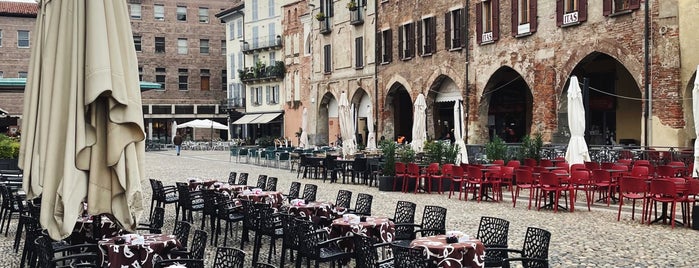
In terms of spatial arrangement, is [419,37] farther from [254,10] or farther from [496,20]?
[254,10]

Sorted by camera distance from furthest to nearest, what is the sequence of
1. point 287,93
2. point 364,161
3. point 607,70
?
point 287,93 < point 607,70 < point 364,161

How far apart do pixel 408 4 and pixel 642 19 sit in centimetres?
1347

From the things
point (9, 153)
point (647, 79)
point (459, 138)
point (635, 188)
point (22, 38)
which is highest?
point (22, 38)

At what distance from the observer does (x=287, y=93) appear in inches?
1852

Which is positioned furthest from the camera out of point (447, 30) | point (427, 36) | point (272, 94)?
point (272, 94)

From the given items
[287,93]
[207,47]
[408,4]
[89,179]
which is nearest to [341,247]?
[89,179]

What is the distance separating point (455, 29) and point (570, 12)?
6676 mm

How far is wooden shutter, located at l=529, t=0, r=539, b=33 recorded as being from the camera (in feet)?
Result: 82.4

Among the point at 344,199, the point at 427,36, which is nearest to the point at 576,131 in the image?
the point at 344,199

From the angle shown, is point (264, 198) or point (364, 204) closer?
point (364, 204)

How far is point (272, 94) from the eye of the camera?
49562 millimetres

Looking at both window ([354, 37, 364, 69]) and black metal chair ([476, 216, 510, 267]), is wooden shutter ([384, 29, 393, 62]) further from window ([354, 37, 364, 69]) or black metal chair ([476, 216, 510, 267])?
black metal chair ([476, 216, 510, 267])

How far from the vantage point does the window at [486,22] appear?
27172mm

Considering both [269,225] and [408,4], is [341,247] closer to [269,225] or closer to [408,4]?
[269,225]
